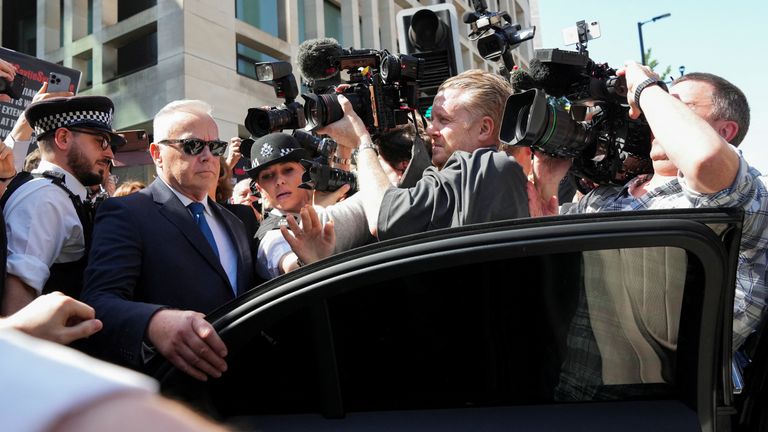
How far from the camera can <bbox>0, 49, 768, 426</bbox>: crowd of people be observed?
1562 mm

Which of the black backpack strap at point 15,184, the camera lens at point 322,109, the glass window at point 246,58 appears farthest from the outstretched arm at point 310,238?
the glass window at point 246,58

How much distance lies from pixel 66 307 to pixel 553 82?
177cm

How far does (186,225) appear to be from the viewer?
2.15 metres

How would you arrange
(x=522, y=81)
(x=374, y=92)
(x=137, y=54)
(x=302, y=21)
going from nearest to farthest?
(x=522, y=81) → (x=374, y=92) → (x=137, y=54) → (x=302, y=21)

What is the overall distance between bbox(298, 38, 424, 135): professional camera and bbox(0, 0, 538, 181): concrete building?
1175cm

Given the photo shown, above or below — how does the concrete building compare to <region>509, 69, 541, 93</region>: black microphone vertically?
above

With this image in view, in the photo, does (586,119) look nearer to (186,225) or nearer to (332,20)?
(186,225)

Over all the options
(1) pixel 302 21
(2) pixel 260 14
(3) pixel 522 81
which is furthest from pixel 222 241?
(1) pixel 302 21

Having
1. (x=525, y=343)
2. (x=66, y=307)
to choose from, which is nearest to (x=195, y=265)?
(x=66, y=307)

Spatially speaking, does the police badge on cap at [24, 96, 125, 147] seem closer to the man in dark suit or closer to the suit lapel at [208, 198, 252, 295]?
the man in dark suit

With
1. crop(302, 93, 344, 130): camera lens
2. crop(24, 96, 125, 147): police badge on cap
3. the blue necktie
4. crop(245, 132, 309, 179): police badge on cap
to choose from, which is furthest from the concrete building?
the blue necktie

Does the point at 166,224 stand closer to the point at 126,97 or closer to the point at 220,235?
the point at 220,235

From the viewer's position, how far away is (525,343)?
130cm

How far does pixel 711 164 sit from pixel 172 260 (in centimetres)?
169
